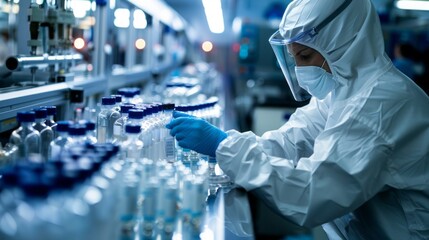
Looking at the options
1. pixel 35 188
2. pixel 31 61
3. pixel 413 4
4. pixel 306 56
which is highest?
pixel 413 4

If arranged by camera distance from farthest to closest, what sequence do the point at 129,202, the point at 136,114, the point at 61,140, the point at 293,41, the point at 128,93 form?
the point at 128,93 < the point at 293,41 < the point at 136,114 < the point at 61,140 < the point at 129,202

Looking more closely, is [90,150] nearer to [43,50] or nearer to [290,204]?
[290,204]

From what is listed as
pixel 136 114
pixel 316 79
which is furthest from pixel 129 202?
pixel 316 79

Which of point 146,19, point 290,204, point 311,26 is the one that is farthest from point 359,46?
point 146,19

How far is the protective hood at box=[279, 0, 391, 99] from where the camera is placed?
→ 6.42ft

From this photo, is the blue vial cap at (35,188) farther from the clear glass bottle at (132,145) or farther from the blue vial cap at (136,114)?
the blue vial cap at (136,114)

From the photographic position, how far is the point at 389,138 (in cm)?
177

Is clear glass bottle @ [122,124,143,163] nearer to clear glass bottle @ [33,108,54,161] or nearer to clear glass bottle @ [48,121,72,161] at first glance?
clear glass bottle @ [48,121,72,161]

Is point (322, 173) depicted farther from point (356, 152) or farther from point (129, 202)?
point (129, 202)

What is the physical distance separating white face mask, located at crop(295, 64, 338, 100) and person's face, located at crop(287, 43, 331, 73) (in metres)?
0.02

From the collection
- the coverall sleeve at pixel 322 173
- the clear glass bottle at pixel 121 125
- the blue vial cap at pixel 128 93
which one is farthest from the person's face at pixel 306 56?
the blue vial cap at pixel 128 93

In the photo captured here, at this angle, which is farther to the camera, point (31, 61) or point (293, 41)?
point (31, 61)

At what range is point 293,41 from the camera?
2.08 meters

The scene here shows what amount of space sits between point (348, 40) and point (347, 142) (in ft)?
1.55
